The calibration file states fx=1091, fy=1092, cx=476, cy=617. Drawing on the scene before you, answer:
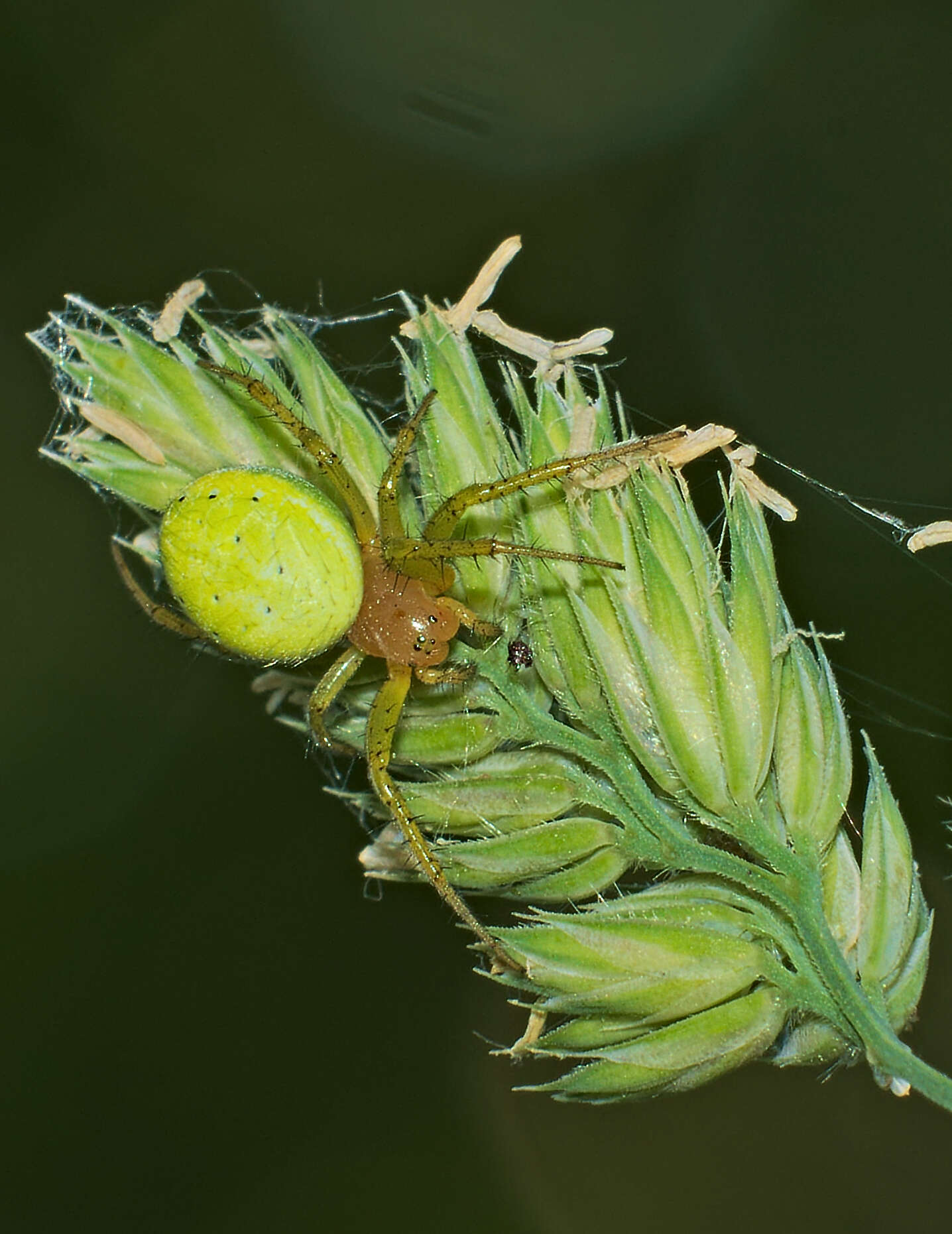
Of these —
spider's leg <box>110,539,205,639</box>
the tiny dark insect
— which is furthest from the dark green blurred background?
the tiny dark insect

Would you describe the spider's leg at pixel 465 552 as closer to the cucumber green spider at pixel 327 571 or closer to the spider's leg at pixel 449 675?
the cucumber green spider at pixel 327 571

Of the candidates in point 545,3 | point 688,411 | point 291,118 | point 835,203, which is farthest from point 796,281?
point 291,118

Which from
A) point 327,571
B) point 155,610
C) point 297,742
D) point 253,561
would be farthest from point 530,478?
point 297,742

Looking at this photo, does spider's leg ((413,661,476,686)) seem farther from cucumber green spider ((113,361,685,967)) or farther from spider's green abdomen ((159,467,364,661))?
spider's green abdomen ((159,467,364,661))

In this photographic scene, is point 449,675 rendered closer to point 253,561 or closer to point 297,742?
point 253,561

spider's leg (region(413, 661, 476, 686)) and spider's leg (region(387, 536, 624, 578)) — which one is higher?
spider's leg (region(387, 536, 624, 578))
